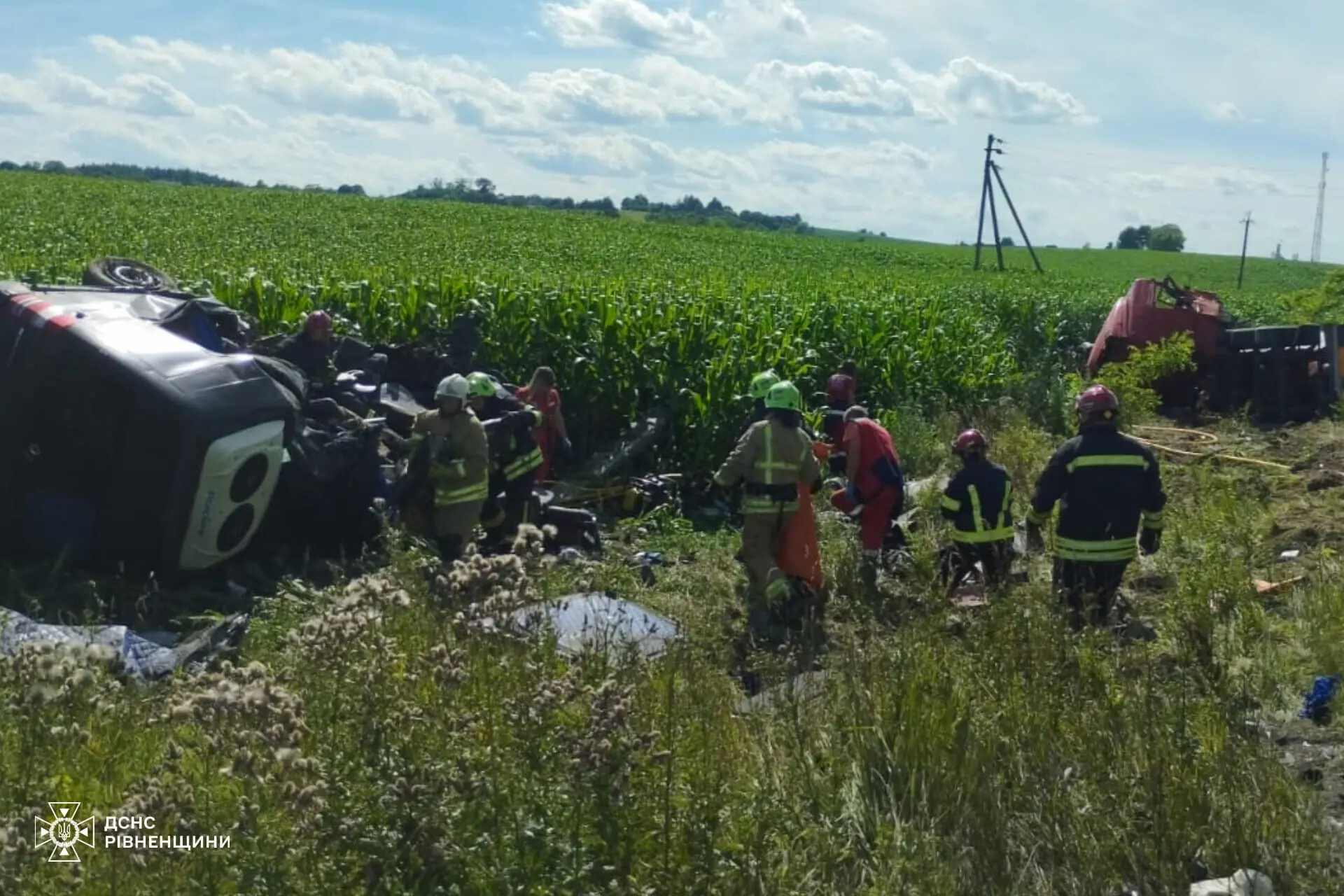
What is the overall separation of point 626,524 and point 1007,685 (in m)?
6.56

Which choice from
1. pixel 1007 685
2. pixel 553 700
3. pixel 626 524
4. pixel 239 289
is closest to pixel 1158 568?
pixel 626 524

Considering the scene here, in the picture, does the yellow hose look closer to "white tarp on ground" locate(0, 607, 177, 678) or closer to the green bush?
the green bush

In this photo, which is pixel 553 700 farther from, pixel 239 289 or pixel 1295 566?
pixel 239 289

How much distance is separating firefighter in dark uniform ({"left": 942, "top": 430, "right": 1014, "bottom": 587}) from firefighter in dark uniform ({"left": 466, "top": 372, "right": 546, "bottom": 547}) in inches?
117

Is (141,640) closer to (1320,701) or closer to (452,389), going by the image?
(452,389)

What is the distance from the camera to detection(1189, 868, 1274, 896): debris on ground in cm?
440

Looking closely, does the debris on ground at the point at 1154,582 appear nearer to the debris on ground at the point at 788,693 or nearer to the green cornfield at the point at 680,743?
the green cornfield at the point at 680,743

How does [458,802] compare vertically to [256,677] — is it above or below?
below

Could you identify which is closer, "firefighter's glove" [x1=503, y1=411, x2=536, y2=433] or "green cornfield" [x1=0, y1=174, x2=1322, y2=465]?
"firefighter's glove" [x1=503, y1=411, x2=536, y2=433]

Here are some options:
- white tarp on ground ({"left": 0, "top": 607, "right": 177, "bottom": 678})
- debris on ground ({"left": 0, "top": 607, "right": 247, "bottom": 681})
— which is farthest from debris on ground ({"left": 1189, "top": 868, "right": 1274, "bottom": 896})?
A: white tarp on ground ({"left": 0, "top": 607, "right": 177, "bottom": 678})

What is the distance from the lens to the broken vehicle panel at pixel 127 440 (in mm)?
8297

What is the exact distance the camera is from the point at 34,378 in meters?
8.53

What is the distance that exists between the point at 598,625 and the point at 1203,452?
11288mm

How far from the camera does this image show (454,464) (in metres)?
9.18
